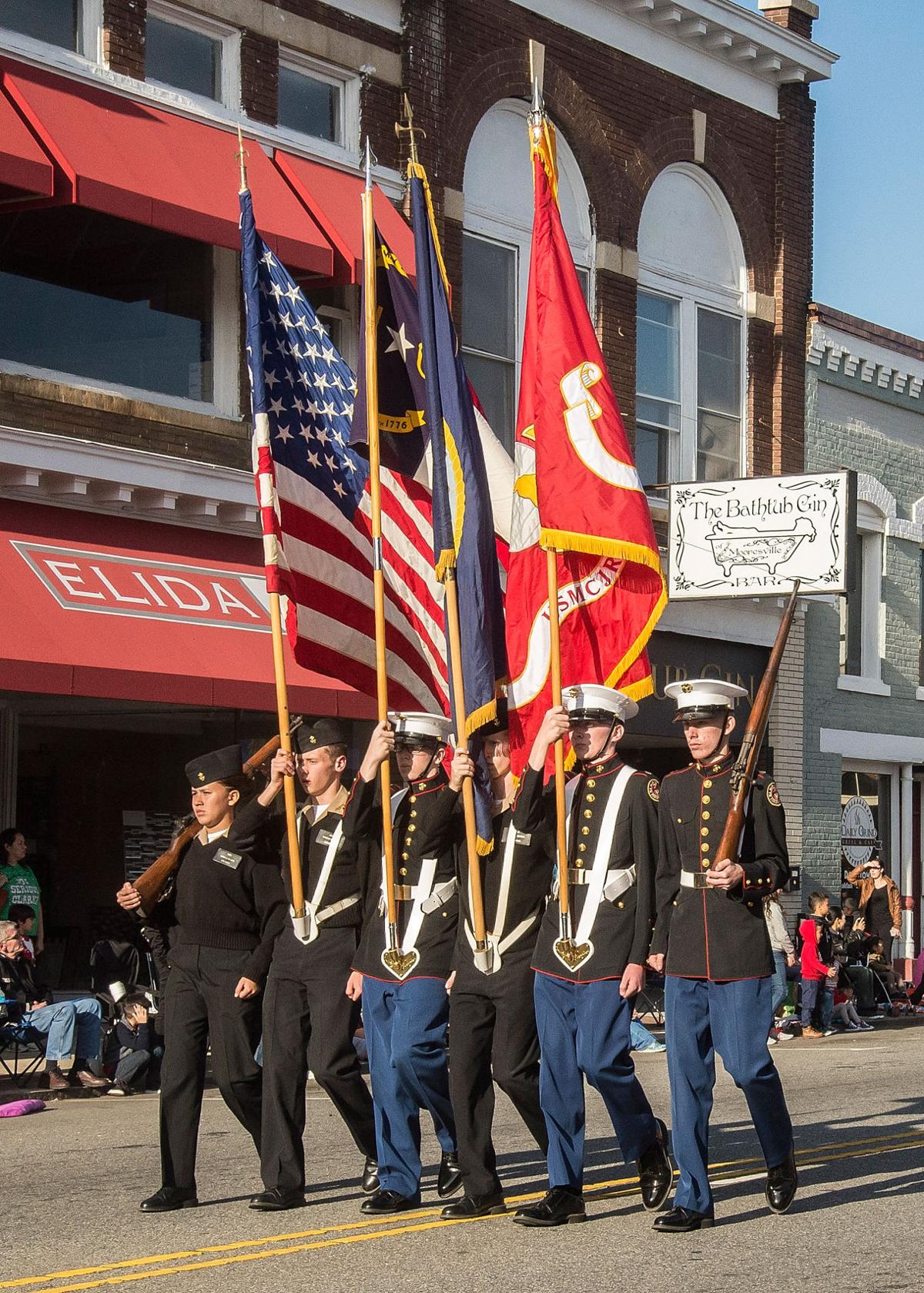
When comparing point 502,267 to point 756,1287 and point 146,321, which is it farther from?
point 756,1287

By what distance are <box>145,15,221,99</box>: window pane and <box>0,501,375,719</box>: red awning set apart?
13.7 feet

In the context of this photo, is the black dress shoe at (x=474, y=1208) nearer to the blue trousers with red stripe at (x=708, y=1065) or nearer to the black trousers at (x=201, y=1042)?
the blue trousers with red stripe at (x=708, y=1065)

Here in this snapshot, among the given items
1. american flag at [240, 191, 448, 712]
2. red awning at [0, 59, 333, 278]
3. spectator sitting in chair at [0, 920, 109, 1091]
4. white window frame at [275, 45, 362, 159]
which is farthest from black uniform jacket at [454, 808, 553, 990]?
white window frame at [275, 45, 362, 159]

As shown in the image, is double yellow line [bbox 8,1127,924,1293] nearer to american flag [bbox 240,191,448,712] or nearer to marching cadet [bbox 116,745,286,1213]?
marching cadet [bbox 116,745,286,1213]

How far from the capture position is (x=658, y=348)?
23.9 metres

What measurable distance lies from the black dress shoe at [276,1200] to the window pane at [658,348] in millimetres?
16089

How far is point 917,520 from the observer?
27688 mm

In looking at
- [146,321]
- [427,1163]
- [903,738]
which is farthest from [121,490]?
[903,738]

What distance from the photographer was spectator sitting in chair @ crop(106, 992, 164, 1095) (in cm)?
1391

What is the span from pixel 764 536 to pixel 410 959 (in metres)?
14.2

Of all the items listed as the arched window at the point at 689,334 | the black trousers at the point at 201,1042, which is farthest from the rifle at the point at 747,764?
the arched window at the point at 689,334

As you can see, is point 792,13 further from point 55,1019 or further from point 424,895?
point 424,895

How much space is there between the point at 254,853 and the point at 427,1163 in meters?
2.13

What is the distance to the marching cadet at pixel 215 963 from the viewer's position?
8.53 metres
